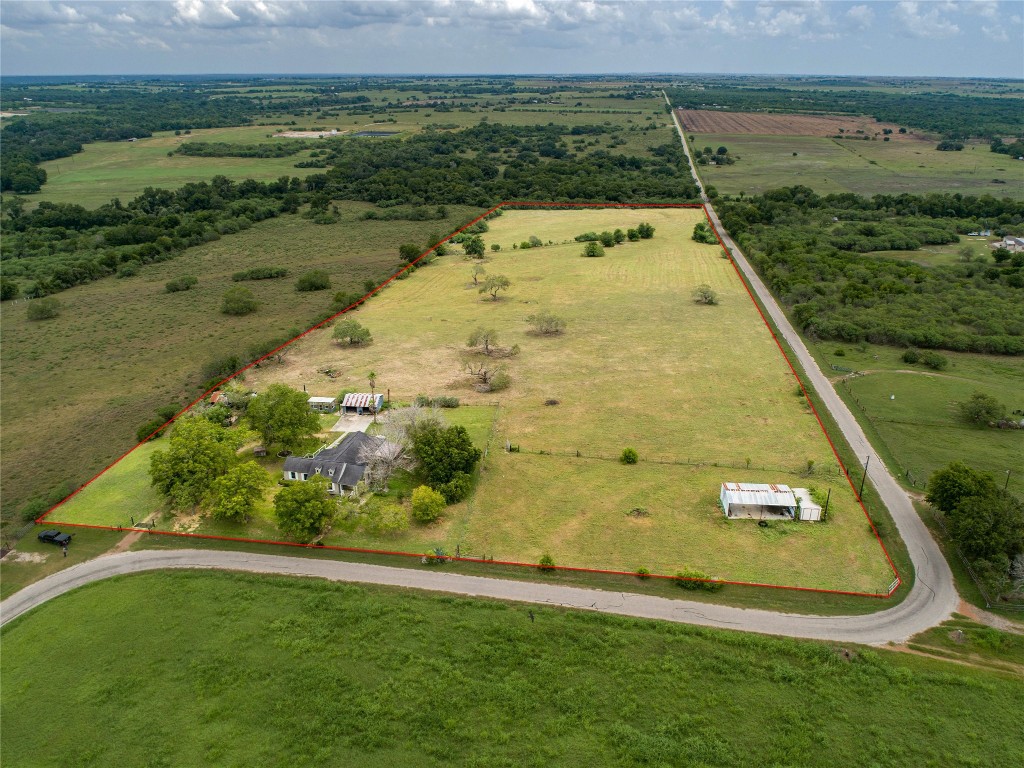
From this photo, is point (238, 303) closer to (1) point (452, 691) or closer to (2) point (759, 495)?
(1) point (452, 691)

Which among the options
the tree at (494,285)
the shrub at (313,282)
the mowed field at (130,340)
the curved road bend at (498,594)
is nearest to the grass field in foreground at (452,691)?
the curved road bend at (498,594)

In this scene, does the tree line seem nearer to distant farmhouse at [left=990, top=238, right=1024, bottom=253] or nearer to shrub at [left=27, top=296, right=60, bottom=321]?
distant farmhouse at [left=990, top=238, right=1024, bottom=253]

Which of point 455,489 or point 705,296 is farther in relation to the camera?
point 705,296

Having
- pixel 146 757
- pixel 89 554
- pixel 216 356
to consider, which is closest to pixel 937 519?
pixel 146 757

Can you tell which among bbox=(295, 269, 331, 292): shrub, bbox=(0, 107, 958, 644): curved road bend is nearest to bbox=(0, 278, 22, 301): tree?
bbox=(295, 269, 331, 292): shrub

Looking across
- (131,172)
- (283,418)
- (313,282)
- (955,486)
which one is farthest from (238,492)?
(131,172)

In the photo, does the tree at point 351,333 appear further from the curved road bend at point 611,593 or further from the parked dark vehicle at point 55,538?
the curved road bend at point 611,593
